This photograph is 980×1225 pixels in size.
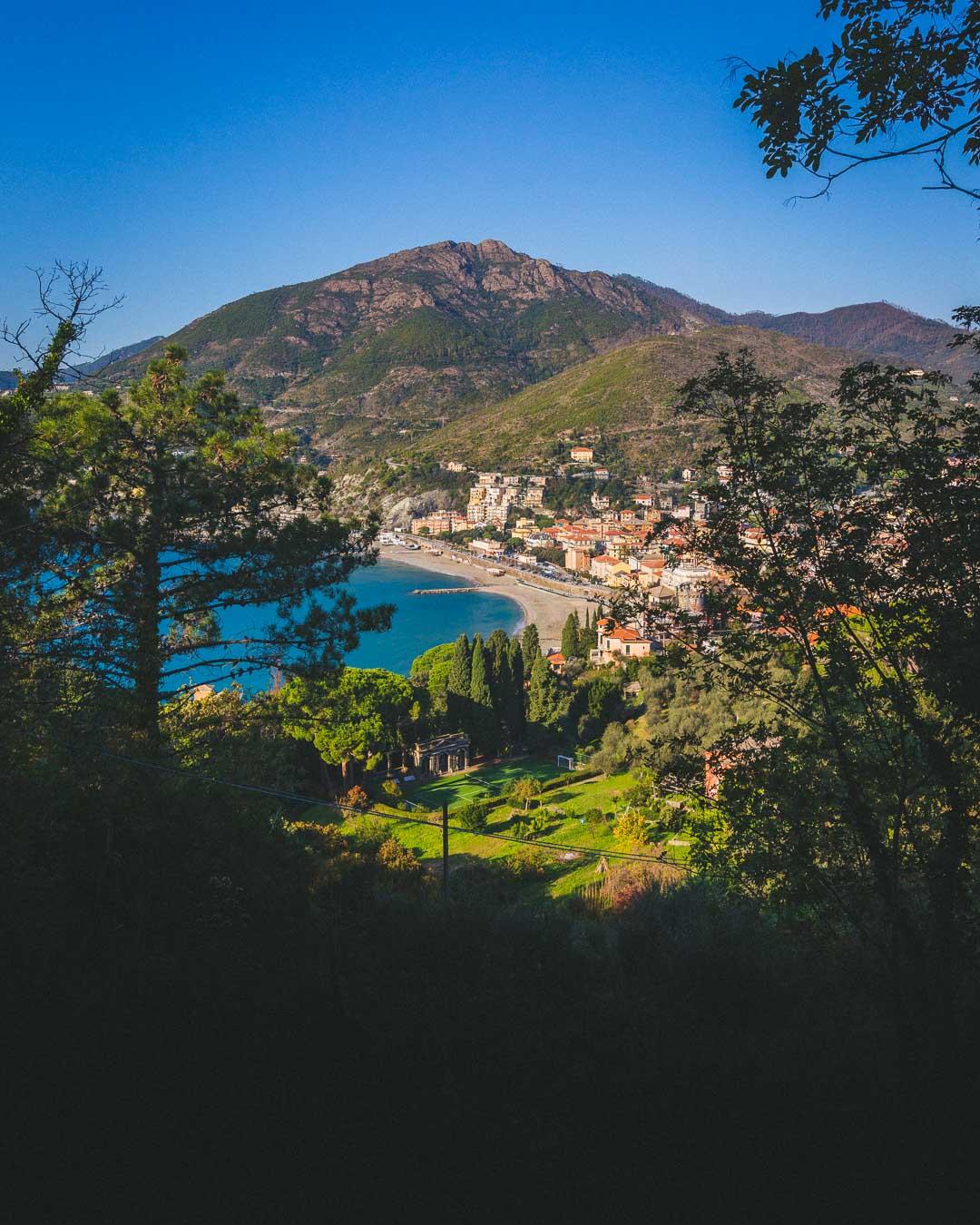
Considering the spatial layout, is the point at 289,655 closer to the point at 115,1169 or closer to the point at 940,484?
the point at 115,1169

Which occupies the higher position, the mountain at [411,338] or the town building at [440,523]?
the mountain at [411,338]

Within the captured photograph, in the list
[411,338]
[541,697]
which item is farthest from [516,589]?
[411,338]

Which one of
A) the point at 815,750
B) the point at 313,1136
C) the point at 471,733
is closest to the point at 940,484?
the point at 815,750

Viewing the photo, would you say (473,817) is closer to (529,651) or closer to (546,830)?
(546,830)

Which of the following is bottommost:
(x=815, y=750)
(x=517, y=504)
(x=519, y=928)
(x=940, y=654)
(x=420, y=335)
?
(x=519, y=928)

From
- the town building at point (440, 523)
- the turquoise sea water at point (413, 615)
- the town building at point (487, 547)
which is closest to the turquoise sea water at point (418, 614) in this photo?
the turquoise sea water at point (413, 615)

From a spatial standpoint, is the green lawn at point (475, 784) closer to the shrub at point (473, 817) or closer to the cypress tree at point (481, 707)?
the cypress tree at point (481, 707)

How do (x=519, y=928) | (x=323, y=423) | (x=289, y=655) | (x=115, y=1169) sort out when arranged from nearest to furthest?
(x=115, y=1169) < (x=519, y=928) < (x=289, y=655) < (x=323, y=423)

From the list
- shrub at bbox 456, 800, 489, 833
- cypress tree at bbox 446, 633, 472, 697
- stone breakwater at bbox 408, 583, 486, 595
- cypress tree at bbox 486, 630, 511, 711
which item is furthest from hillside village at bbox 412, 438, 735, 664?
shrub at bbox 456, 800, 489, 833

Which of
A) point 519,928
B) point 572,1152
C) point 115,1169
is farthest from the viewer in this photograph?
point 519,928
